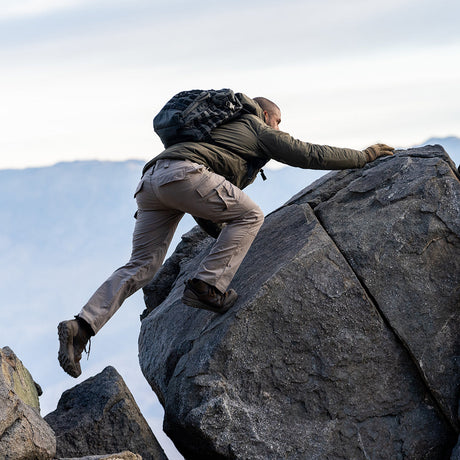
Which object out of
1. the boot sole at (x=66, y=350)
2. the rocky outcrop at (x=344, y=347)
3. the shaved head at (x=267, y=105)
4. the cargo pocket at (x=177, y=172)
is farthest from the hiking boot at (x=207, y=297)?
the shaved head at (x=267, y=105)

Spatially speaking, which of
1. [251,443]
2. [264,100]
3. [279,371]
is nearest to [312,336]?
[279,371]

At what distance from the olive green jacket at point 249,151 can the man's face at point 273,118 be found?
262mm

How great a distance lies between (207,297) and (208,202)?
0.99 metres

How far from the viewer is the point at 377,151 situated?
30.2 feet

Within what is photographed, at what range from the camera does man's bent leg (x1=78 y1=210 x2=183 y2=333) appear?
8586 mm

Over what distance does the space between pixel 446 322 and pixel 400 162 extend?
1918mm

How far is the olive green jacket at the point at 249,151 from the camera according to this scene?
8.44m

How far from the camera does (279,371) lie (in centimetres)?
800

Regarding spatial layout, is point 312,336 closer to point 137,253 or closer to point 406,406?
point 406,406

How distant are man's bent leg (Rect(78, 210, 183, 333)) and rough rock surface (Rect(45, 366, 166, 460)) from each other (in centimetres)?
95

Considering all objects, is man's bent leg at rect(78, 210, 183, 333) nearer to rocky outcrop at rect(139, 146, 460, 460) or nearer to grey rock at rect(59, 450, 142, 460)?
rocky outcrop at rect(139, 146, 460, 460)

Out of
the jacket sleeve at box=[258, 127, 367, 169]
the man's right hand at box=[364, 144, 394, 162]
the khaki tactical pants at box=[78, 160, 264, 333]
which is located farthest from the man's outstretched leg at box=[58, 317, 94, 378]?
the man's right hand at box=[364, 144, 394, 162]

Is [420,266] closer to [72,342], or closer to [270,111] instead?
[270,111]

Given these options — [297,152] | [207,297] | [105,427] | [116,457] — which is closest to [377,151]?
[297,152]
